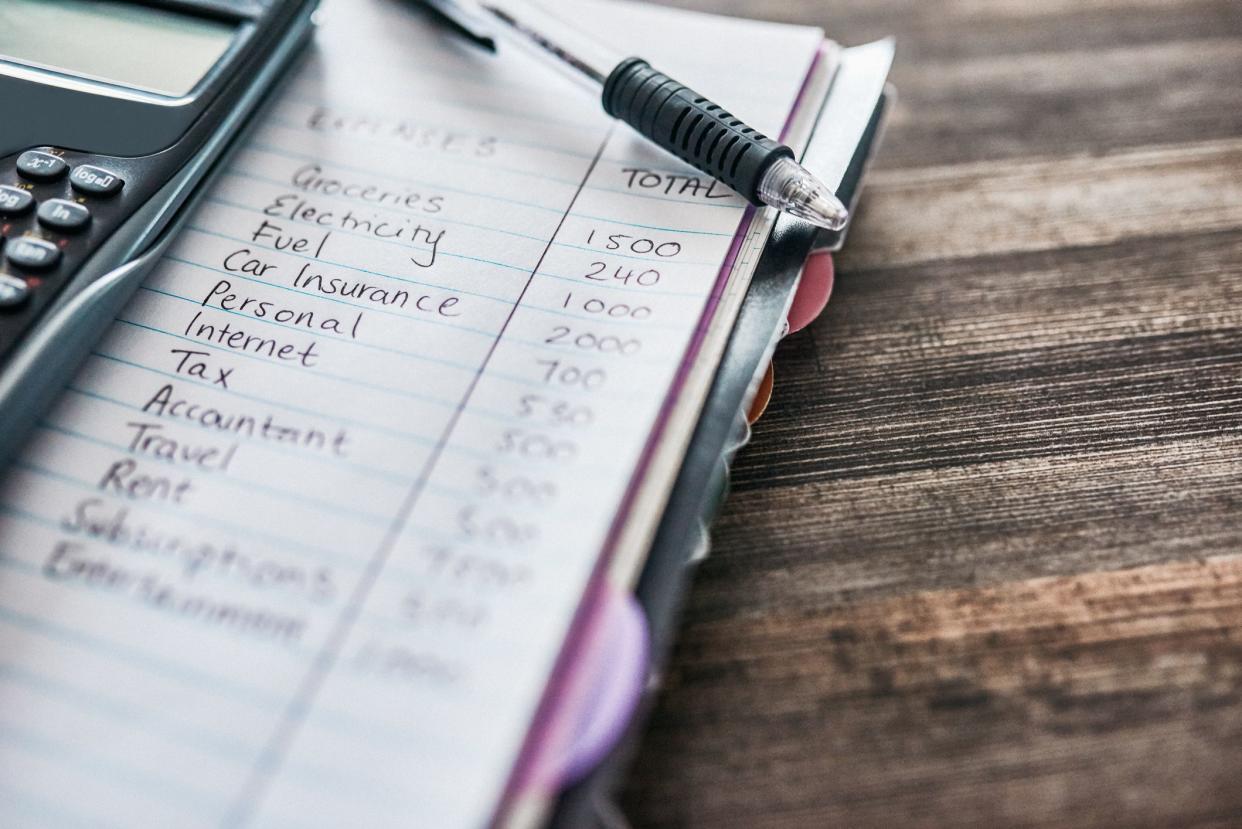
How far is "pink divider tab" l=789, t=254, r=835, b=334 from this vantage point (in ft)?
1.18

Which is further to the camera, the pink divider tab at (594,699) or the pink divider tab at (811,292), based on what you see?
the pink divider tab at (811,292)

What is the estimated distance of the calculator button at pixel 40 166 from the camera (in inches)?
13.3

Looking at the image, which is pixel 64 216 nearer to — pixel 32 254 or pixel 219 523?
pixel 32 254

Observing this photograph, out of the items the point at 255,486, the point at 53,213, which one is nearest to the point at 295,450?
the point at 255,486

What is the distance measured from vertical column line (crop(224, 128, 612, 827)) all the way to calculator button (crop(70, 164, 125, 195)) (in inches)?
5.5

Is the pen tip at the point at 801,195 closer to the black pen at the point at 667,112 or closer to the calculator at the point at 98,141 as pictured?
the black pen at the point at 667,112

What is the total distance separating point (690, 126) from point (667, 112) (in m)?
0.01

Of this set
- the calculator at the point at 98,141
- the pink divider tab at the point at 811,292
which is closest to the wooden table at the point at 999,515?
the pink divider tab at the point at 811,292

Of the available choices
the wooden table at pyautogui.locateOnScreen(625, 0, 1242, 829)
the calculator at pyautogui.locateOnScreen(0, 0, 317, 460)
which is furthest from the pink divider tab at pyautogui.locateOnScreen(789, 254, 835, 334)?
the calculator at pyautogui.locateOnScreen(0, 0, 317, 460)

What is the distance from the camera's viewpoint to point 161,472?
0.98 ft

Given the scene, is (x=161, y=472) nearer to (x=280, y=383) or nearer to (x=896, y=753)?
(x=280, y=383)

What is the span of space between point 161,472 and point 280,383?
0.04 m

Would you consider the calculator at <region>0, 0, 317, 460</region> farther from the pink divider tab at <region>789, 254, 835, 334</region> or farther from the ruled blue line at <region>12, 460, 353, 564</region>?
the pink divider tab at <region>789, 254, 835, 334</region>

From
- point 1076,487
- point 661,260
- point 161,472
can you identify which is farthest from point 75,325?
point 1076,487
